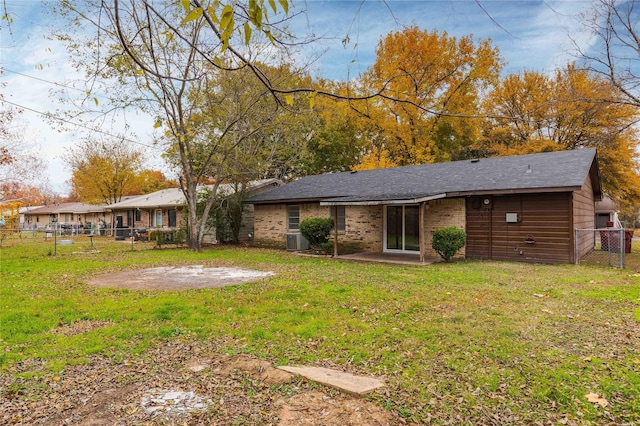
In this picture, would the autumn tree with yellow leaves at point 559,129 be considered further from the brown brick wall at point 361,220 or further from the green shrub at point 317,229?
the green shrub at point 317,229

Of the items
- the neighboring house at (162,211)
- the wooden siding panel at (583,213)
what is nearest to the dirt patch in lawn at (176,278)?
the wooden siding panel at (583,213)

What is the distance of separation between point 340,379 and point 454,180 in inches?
459

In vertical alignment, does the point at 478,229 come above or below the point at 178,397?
above

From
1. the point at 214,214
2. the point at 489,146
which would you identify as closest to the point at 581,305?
the point at 214,214

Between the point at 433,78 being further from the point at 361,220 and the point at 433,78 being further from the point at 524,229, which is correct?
the point at 524,229

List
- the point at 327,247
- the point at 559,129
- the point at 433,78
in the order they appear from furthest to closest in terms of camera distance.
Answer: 1. the point at 559,129
2. the point at 433,78
3. the point at 327,247

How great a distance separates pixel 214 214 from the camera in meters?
20.3

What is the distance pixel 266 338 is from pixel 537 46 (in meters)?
4.10

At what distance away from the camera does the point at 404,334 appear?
16.2ft

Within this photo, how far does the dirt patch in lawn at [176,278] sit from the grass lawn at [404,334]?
0.61 m

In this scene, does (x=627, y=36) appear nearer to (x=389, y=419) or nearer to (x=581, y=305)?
(x=581, y=305)

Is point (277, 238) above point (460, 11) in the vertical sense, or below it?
below

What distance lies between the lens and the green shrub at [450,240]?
11970 mm

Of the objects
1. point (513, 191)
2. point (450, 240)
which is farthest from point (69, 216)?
point (513, 191)
